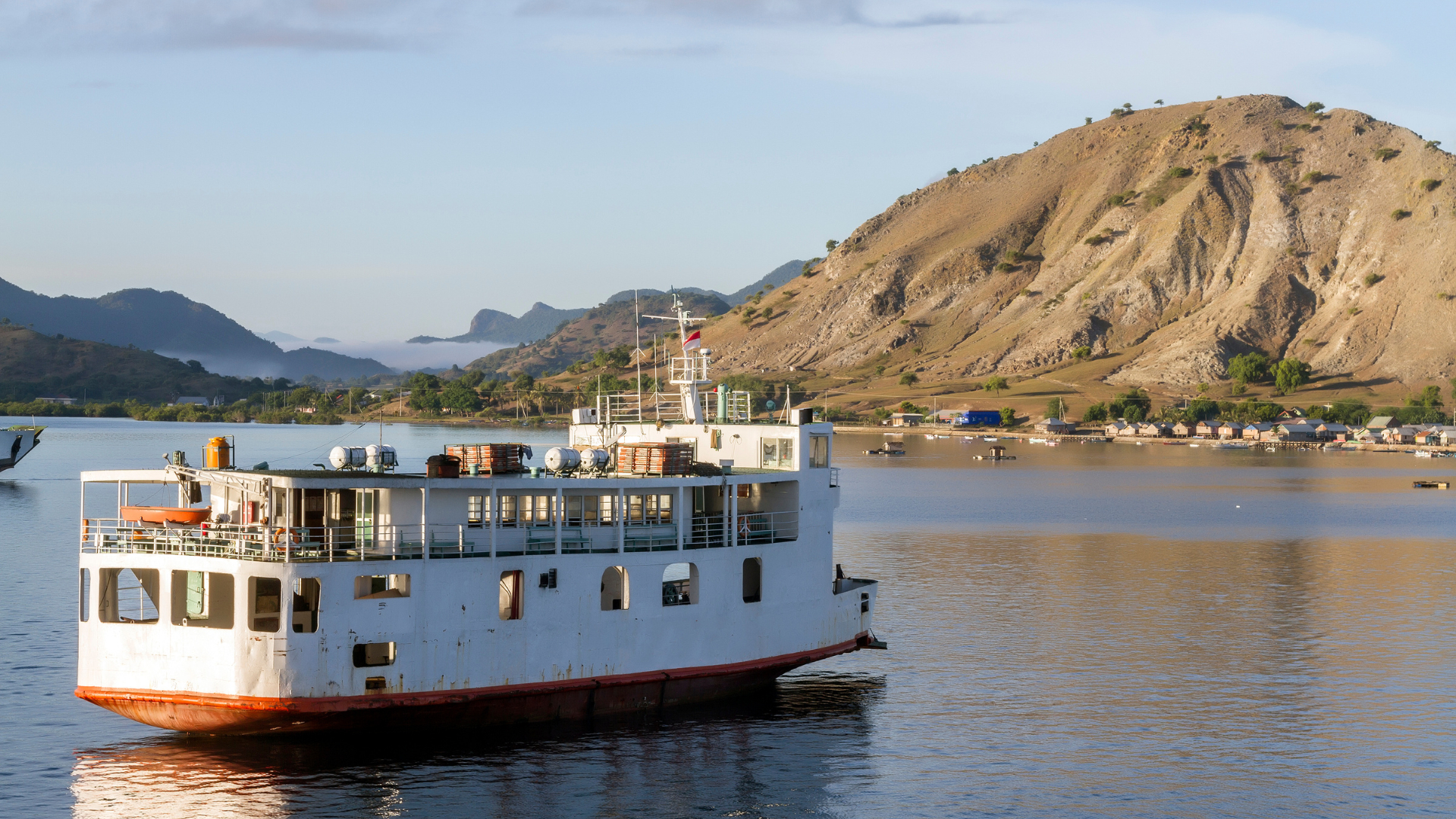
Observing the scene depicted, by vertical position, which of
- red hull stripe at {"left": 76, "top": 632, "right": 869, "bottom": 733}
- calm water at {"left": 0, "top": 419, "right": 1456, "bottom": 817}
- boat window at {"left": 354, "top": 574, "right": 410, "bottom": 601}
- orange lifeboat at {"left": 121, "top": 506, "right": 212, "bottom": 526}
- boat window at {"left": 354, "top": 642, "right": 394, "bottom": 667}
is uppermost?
orange lifeboat at {"left": 121, "top": 506, "right": 212, "bottom": 526}

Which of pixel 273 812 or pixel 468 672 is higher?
pixel 468 672

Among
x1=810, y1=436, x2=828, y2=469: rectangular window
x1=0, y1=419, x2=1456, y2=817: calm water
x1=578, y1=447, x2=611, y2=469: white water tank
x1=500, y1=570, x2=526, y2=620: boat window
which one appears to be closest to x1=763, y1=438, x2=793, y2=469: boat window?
x1=810, y1=436, x2=828, y2=469: rectangular window

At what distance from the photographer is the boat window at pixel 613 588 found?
3491 centimetres

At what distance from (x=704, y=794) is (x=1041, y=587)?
37751 millimetres

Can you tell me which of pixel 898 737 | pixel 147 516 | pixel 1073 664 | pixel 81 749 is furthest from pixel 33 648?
pixel 1073 664

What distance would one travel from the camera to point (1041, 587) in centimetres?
6588

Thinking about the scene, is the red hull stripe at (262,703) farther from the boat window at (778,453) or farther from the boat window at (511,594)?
the boat window at (778,453)

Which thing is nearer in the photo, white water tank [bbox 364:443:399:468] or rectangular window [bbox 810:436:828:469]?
white water tank [bbox 364:443:399:468]

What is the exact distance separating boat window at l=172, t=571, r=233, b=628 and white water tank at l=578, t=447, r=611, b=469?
931 cm

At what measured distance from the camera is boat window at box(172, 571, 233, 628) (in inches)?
1222

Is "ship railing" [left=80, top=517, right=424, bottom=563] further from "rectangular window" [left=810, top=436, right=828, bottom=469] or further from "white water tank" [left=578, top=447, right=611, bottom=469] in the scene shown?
"rectangular window" [left=810, top=436, right=828, bottom=469]

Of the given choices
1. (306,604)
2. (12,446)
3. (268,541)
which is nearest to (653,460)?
(306,604)

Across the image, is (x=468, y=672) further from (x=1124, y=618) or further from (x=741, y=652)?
(x=1124, y=618)

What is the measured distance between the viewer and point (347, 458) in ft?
112
